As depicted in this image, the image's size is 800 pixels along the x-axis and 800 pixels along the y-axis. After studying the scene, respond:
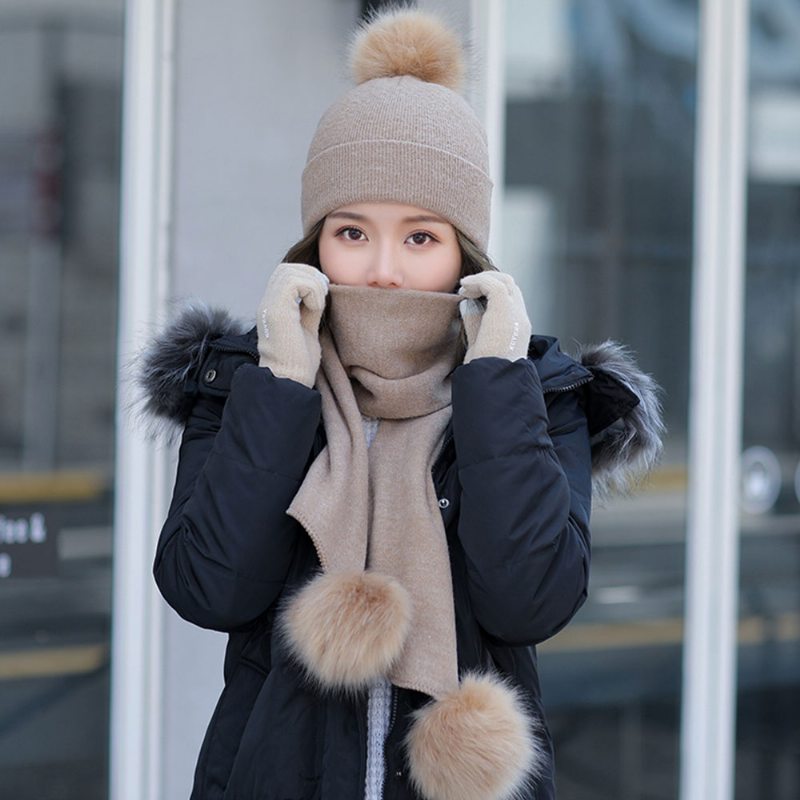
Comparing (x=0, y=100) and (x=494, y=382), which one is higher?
(x=0, y=100)

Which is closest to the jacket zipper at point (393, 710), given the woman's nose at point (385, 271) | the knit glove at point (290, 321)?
the knit glove at point (290, 321)

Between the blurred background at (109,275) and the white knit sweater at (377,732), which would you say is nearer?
the white knit sweater at (377,732)

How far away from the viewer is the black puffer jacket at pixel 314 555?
173 centimetres

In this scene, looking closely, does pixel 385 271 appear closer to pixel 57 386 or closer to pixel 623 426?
pixel 623 426

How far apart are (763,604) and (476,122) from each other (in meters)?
2.55

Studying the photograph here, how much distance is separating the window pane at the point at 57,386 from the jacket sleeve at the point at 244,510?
58.8 inches

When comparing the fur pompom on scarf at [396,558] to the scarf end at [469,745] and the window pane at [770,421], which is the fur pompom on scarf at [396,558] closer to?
the scarf end at [469,745]

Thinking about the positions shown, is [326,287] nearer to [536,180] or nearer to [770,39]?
[536,180]

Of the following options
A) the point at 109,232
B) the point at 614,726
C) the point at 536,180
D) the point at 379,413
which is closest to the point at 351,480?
the point at 379,413

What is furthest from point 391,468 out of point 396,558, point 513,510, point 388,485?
point 513,510

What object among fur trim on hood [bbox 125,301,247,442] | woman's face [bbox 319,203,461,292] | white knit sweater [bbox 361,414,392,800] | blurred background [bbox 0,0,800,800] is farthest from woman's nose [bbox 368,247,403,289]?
blurred background [bbox 0,0,800,800]

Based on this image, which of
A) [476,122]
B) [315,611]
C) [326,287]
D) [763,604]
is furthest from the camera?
[763,604]

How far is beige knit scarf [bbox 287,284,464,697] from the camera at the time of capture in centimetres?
176

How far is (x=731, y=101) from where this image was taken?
3.99 metres
